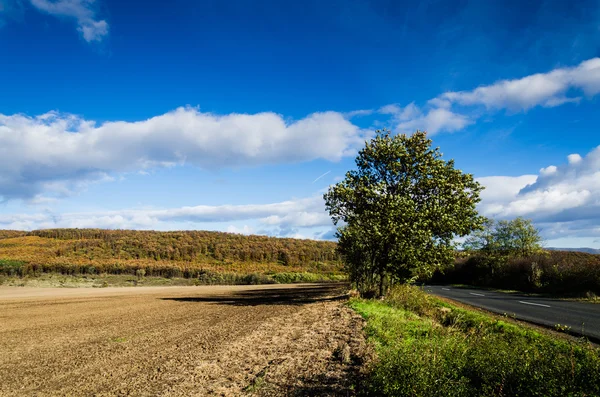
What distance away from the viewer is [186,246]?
113 m

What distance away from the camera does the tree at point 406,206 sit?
19312 mm

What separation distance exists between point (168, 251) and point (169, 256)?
Answer: 2.71 m

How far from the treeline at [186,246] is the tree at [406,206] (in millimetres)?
79363

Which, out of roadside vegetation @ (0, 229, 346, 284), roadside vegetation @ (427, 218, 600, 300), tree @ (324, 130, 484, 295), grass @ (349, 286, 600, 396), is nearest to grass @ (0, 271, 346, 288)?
roadside vegetation @ (0, 229, 346, 284)

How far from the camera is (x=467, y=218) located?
2061cm

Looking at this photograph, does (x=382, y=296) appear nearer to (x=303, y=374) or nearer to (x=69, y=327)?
(x=303, y=374)

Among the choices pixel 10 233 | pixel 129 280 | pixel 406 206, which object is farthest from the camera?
pixel 10 233

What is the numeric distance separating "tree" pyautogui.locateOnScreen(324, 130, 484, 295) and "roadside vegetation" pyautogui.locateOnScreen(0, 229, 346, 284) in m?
51.5

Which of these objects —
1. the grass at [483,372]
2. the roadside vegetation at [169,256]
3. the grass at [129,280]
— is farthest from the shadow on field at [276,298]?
the roadside vegetation at [169,256]

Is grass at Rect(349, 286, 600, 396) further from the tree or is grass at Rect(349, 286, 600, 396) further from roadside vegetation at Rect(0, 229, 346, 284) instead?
roadside vegetation at Rect(0, 229, 346, 284)

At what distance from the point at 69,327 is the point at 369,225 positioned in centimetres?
1583

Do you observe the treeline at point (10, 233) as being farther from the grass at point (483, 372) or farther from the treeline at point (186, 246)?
the grass at point (483, 372)

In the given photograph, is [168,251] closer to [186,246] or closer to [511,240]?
[186,246]

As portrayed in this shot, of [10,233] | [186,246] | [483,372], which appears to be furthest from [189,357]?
[10,233]
